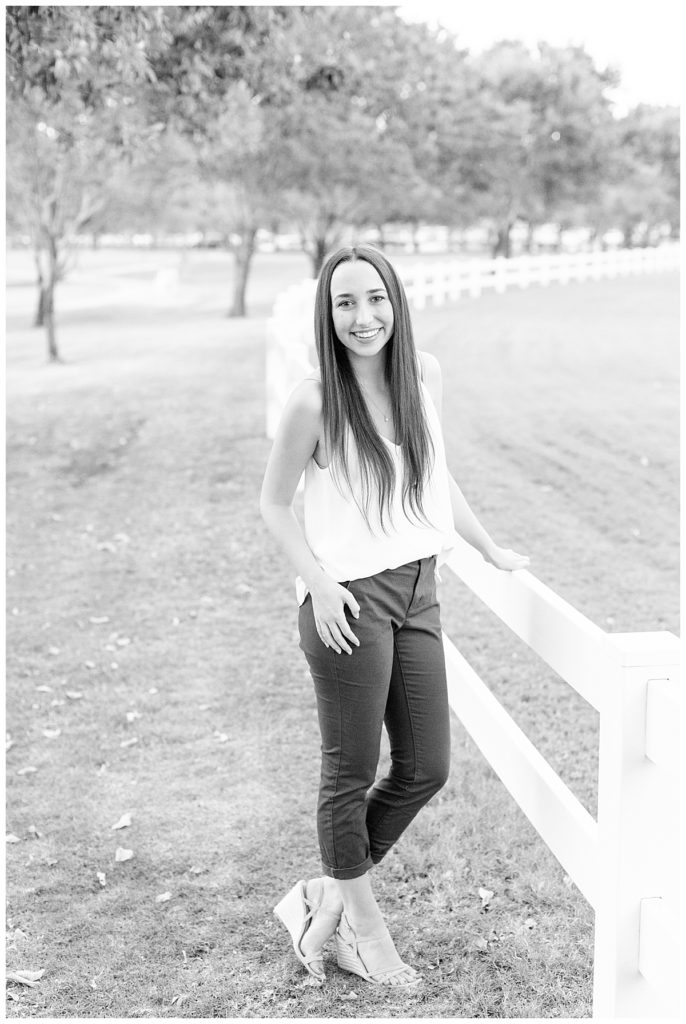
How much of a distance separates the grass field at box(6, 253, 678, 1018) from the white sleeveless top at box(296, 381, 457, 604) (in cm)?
129

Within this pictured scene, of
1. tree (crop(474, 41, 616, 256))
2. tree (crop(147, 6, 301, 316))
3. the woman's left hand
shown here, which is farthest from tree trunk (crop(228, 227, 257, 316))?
the woman's left hand

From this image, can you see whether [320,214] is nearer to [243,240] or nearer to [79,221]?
[243,240]

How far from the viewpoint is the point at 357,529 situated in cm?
327

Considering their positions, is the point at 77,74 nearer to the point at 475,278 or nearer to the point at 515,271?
the point at 475,278

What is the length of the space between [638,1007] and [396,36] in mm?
25722

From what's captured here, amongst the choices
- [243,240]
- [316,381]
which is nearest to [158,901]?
[316,381]

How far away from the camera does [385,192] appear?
31.1 meters

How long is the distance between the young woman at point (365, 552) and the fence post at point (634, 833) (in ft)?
2.17

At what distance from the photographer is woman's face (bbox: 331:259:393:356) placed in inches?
129

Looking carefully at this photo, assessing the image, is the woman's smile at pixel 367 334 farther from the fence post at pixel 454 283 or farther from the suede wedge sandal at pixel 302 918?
the fence post at pixel 454 283

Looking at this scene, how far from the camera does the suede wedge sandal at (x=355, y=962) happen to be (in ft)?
11.4

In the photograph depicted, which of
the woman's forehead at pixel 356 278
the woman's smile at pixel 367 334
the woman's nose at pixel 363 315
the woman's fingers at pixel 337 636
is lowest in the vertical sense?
the woman's fingers at pixel 337 636

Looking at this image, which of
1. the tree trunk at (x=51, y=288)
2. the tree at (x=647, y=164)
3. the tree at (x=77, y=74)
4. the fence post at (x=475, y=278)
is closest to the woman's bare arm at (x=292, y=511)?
the tree at (x=77, y=74)

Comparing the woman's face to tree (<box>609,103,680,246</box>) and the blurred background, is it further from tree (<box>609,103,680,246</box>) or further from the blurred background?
tree (<box>609,103,680,246</box>)
